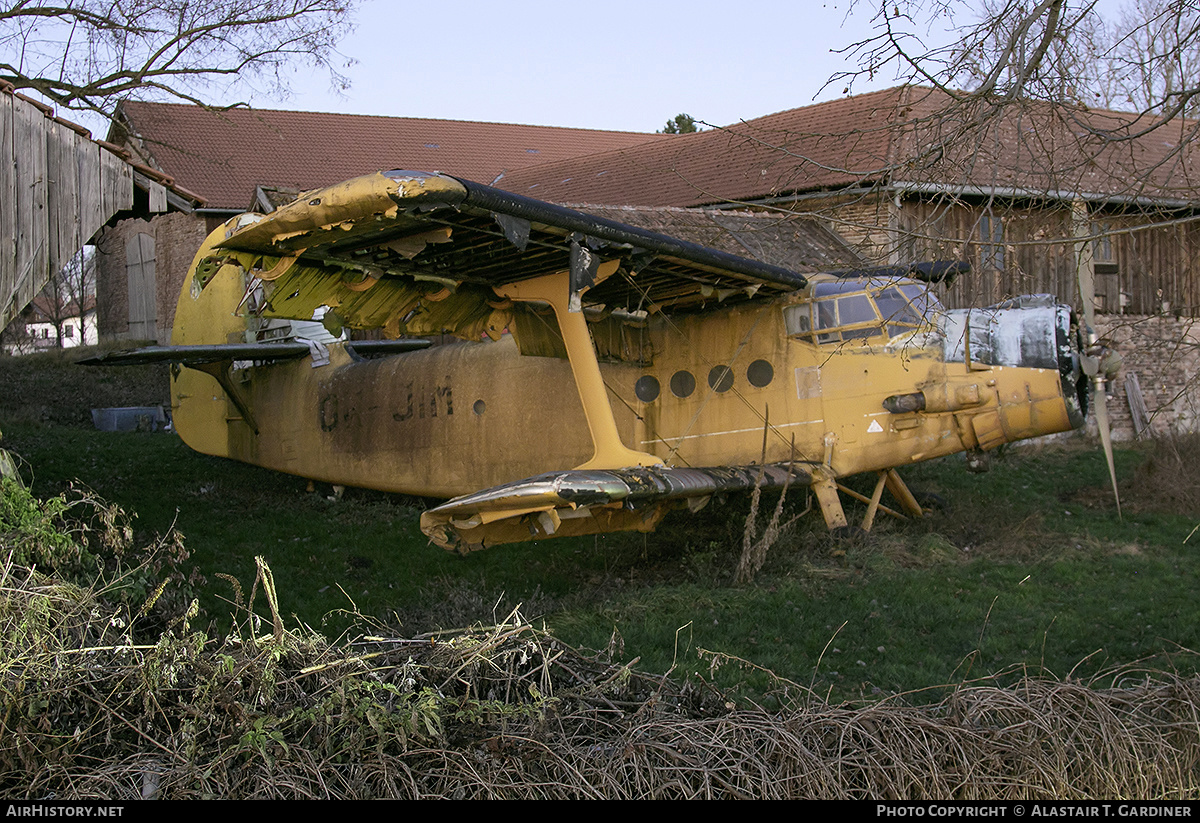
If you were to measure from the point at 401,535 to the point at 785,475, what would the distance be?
4823 mm

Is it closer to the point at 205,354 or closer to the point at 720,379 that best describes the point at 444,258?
the point at 720,379

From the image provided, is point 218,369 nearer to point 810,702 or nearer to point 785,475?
point 785,475

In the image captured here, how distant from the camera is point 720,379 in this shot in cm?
961

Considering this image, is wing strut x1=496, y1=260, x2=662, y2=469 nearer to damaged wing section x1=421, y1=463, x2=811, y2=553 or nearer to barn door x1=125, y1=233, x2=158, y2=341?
damaged wing section x1=421, y1=463, x2=811, y2=553

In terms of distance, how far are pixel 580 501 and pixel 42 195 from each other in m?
5.69

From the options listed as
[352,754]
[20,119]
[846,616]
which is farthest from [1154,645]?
[20,119]

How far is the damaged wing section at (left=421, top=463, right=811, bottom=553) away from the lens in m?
7.35

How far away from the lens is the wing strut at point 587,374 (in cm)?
818

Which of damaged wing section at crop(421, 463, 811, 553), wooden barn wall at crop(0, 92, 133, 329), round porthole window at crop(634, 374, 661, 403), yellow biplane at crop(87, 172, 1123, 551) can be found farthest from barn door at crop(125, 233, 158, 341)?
damaged wing section at crop(421, 463, 811, 553)

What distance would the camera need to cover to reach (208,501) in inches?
472

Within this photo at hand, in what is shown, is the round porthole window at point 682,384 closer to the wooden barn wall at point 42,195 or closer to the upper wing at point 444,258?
the upper wing at point 444,258

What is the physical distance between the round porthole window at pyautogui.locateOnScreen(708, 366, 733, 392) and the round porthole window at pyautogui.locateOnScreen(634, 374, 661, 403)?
0.64 meters

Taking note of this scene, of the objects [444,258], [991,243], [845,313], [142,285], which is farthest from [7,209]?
[142,285]

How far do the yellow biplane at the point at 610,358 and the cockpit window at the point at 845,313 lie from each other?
0.02 m
